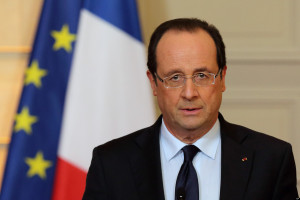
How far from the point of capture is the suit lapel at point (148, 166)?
173 centimetres

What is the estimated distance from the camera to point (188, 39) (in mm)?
1746

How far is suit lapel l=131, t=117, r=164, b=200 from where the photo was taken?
1726mm

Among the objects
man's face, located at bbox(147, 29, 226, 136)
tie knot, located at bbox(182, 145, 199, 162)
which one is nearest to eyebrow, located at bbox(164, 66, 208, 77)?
man's face, located at bbox(147, 29, 226, 136)

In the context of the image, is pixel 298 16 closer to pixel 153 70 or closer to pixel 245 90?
pixel 245 90

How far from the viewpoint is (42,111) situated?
2.52m

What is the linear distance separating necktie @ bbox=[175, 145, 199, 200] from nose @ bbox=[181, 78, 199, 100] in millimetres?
167

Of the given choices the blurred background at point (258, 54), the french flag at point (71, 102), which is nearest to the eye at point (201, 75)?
the french flag at point (71, 102)

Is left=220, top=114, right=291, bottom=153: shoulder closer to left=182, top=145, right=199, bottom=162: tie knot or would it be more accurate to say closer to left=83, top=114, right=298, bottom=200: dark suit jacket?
left=83, top=114, right=298, bottom=200: dark suit jacket

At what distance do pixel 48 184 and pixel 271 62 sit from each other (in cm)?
132

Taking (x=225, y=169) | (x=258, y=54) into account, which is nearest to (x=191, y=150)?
(x=225, y=169)

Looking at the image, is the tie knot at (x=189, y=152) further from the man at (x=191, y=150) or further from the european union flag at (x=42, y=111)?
the european union flag at (x=42, y=111)

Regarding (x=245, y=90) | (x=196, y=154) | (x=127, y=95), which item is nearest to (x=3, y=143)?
(x=127, y=95)

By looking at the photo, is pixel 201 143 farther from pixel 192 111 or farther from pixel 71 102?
pixel 71 102

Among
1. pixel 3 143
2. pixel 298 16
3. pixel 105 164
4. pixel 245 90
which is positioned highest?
pixel 298 16
